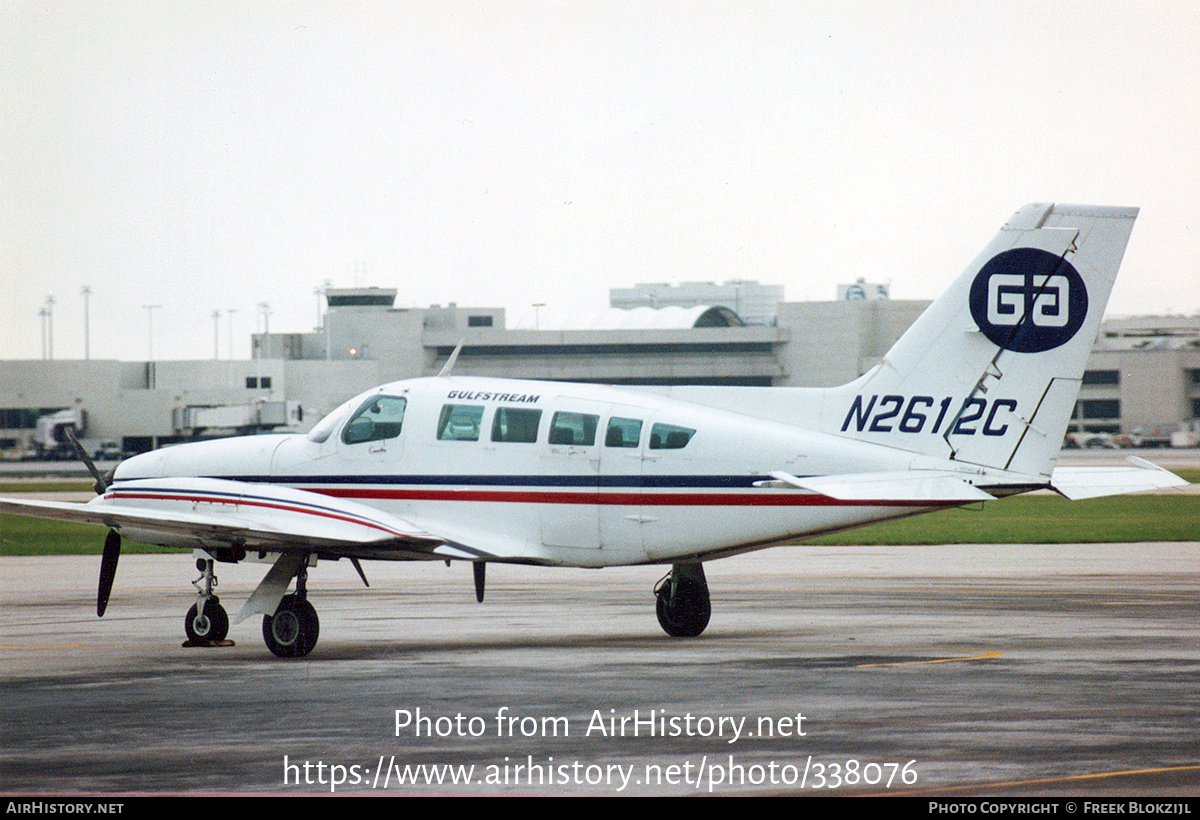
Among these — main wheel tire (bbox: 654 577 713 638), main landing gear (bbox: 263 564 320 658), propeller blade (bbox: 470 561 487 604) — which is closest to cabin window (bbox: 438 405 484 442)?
propeller blade (bbox: 470 561 487 604)

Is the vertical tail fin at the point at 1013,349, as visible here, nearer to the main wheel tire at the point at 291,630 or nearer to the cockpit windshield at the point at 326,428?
the cockpit windshield at the point at 326,428

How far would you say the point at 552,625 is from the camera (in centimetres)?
1864

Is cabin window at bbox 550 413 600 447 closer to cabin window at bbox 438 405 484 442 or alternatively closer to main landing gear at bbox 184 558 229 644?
cabin window at bbox 438 405 484 442

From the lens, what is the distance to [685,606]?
16969mm

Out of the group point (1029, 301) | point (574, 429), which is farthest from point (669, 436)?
point (1029, 301)

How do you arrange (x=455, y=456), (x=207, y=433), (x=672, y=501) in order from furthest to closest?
(x=207, y=433), (x=455, y=456), (x=672, y=501)

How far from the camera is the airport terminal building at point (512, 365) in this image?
99.6m

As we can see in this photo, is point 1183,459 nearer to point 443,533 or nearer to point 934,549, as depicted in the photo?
point 934,549

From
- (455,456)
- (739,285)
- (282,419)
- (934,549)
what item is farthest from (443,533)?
(739,285)

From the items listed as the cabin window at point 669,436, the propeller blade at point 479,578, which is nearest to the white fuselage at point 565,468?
the cabin window at point 669,436

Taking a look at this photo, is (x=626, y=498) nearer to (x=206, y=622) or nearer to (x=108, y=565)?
(x=206, y=622)

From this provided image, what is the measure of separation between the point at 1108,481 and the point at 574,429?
6016 mm
